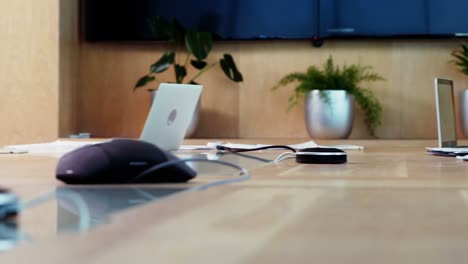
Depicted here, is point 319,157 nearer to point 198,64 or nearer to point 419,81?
point 198,64

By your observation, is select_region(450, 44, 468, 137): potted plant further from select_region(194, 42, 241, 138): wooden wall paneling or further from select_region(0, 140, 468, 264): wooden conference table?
select_region(0, 140, 468, 264): wooden conference table

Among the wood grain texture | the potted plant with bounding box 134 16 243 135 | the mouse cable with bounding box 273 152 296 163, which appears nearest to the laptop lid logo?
the mouse cable with bounding box 273 152 296 163

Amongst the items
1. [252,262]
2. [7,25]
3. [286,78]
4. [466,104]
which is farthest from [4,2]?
[252,262]

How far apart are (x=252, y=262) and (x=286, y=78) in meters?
3.15

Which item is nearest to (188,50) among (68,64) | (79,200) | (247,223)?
(68,64)

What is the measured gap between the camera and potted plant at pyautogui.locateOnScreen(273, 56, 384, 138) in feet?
10.8

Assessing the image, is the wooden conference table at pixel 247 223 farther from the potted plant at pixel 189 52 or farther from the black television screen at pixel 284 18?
the black television screen at pixel 284 18

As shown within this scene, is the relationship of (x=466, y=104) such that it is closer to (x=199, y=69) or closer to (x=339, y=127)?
(x=339, y=127)

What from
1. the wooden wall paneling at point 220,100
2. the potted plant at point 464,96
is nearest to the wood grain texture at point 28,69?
the wooden wall paneling at point 220,100

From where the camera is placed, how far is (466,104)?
337cm

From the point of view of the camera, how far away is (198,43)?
3.34 meters

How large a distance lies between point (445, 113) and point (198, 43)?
1470 millimetres

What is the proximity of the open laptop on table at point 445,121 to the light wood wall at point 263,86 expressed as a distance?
1318mm

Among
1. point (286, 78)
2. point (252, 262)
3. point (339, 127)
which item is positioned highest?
point (286, 78)
